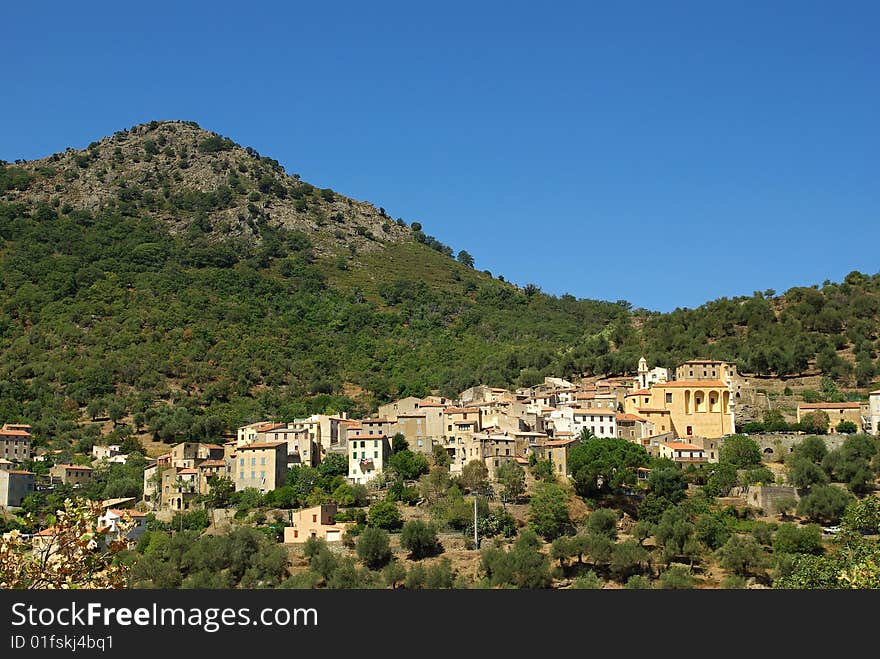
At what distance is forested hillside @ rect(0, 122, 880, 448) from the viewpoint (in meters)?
84.8

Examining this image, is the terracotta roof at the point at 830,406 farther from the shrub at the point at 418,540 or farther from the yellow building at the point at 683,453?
the shrub at the point at 418,540

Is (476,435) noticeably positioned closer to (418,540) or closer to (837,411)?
(418,540)

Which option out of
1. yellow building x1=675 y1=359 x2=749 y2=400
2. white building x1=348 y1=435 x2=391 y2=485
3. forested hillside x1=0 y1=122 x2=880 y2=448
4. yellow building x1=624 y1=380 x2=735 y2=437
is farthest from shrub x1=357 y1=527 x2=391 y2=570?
forested hillside x1=0 y1=122 x2=880 y2=448

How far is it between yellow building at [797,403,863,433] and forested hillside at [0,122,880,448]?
11.9 m

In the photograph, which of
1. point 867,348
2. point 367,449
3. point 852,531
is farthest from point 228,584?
point 867,348

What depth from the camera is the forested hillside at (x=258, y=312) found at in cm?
8481

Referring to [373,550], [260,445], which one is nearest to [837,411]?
[373,550]

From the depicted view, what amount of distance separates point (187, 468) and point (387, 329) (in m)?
52.7

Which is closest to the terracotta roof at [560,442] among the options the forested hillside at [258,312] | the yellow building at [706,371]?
the yellow building at [706,371]

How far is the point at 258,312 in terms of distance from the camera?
374 feet

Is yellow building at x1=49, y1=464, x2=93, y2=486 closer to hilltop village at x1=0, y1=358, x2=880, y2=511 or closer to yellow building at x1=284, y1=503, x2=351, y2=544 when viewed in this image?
hilltop village at x1=0, y1=358, x2=880, y2=511

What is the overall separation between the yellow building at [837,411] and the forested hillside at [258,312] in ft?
38.9

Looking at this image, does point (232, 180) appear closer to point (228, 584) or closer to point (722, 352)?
point (722, 352)

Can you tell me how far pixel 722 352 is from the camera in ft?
266
